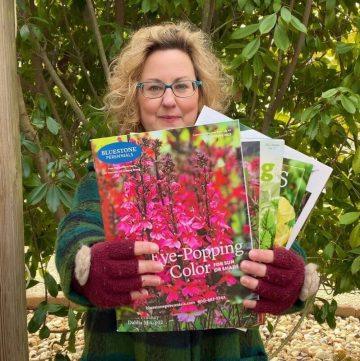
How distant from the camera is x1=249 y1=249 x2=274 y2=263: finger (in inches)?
59.3

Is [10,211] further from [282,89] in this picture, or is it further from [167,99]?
[282,89]

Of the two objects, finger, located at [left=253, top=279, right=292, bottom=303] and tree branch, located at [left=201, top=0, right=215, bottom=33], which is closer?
finger, located at [left=253, top=279, right=292, bottom=303]

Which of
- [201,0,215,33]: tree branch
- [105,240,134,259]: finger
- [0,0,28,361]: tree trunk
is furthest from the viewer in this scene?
[201,0,215,33]: tree branch

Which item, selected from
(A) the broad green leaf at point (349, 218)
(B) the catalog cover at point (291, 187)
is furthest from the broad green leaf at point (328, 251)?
(B) the catalog cover at point (291, 187)

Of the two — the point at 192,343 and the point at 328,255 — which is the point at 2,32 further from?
the point at 328,255

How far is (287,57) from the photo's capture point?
3006 millimetres

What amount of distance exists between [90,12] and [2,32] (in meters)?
1.01

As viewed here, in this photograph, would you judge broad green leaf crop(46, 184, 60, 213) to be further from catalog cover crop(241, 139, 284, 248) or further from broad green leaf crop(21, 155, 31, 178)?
catalog cover crop(241, 139, 284, 248)

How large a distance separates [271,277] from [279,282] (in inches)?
0.9

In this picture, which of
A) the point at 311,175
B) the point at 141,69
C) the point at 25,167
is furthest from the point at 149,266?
the point at 25,167

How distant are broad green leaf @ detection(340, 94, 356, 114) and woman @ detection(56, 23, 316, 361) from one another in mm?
368

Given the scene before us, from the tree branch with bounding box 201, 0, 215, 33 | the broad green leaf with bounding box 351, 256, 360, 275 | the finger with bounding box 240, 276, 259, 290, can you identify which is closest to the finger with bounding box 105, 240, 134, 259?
the finger with bounding box 240, 276, 259, 290

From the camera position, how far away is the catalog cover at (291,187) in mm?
1528

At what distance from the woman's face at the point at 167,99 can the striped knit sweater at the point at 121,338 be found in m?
0.20
